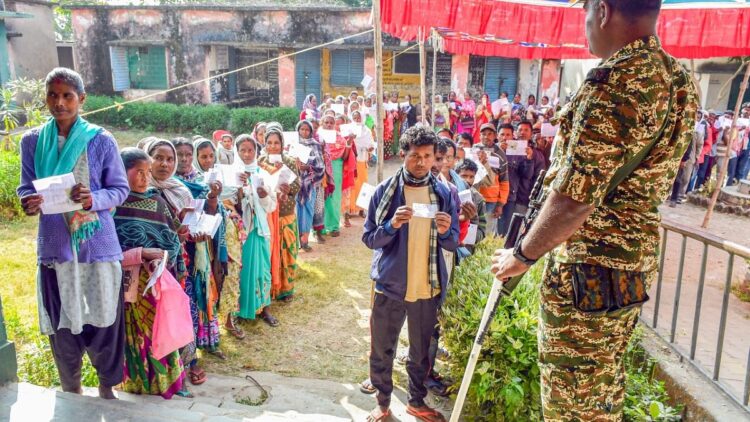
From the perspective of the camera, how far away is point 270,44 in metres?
18.1

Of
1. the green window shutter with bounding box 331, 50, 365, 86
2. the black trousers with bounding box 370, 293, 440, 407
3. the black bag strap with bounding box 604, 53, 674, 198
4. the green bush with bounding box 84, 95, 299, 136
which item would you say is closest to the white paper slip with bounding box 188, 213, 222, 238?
the black trousers with bounding box 370, 293, 440, 407

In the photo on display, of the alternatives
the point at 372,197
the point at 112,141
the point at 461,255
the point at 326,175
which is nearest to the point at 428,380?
the point at 461,255

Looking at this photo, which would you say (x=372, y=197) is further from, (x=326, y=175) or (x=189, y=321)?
(x=326, y=175)

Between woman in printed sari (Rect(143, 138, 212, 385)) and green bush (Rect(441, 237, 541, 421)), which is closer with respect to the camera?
green bush (Rect(441, 237, 541, 421))

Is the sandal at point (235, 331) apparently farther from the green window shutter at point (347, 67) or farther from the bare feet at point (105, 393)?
the green window shutter at point (347, 67)

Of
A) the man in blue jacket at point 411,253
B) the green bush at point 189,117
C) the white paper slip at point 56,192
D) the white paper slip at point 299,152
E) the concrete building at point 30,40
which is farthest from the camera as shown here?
Answer: the green bush at point 189,117

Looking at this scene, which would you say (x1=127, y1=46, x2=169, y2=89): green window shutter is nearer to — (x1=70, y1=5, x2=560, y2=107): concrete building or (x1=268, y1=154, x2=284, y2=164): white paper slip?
(x1=70, y1=5, x2=560, y2=107): concrete building

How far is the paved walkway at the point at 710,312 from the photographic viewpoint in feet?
13.3

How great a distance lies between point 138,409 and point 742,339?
4.84 m

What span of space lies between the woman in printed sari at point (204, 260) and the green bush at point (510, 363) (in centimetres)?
181

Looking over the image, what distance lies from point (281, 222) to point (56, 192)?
288cm

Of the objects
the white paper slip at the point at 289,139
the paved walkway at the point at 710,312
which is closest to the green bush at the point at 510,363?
the paved walkway at the point at 710,312

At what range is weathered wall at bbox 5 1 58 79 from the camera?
16922 mm

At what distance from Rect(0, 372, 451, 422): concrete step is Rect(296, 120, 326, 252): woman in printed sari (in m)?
2.80
